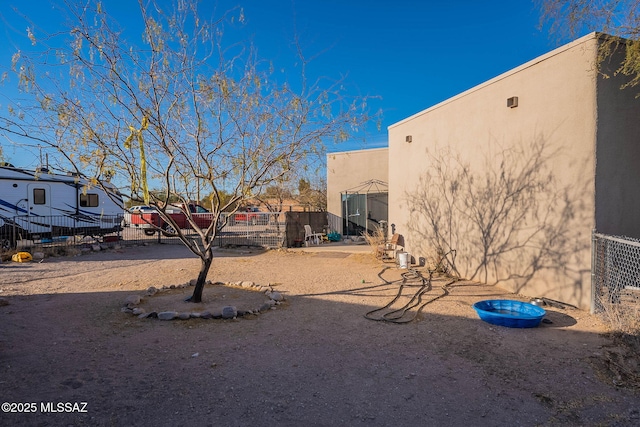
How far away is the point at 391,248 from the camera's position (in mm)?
10961

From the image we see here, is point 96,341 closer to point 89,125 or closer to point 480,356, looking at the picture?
point 89,125

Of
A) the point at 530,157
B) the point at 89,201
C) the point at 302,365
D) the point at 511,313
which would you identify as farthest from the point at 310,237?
the point at 302,365

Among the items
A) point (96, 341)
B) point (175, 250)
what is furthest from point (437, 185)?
point (175, 250)

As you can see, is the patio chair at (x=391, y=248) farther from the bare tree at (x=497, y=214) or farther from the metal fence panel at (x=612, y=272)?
the metal fence panel at (x=612, y=272)

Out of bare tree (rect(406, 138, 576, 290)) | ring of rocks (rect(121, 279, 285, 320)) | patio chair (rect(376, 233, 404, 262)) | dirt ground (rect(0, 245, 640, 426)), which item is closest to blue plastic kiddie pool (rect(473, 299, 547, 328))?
dirt ground (rect(0, 245, 640, 426))

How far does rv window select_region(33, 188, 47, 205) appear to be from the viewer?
531 inches

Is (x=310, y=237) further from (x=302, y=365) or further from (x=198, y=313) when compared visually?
(x=302, y=365)

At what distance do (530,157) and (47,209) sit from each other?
15359mm

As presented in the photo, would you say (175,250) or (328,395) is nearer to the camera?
(328,395)

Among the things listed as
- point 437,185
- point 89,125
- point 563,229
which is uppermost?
point 89,125

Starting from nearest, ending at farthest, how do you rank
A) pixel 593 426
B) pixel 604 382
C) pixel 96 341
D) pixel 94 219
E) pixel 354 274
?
pixel 593 426 → pixel 604 382 → pixel 96 341 → pixel 354 274 → pixel 94 219

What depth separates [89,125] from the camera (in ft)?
17.4

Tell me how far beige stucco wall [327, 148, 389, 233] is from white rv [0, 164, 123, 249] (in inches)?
347

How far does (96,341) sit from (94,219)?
12.8 meters
